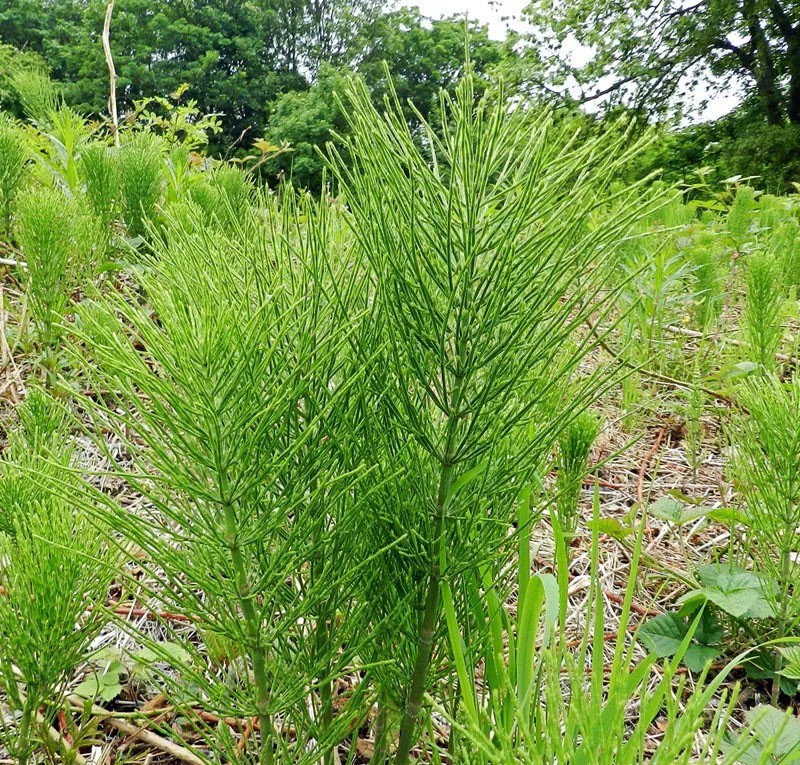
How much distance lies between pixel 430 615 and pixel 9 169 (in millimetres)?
1776

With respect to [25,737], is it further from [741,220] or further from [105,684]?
[741,220]

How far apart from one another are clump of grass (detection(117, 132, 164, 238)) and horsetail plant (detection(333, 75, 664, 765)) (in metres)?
1.44

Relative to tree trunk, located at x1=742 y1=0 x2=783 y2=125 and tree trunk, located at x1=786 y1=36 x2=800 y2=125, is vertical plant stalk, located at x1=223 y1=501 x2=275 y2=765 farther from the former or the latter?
tree trunk, located at x1=786 y1=36 x2=800 y2=125

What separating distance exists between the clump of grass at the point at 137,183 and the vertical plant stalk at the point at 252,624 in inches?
58.2

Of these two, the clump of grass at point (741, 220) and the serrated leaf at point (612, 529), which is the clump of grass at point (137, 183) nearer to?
the serrated leaf at point (612, 529)

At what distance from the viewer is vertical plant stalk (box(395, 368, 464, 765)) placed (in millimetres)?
579

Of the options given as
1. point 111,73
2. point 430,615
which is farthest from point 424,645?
point 111,73

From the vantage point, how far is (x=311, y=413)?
58 centimetres

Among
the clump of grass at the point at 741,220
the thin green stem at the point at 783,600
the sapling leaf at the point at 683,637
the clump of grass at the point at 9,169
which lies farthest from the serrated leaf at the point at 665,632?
the clump of grass at the point at 741,220

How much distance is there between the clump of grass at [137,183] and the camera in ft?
5.98

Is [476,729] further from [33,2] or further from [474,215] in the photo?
[33,2]

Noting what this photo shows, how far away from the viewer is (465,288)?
524 millimetres

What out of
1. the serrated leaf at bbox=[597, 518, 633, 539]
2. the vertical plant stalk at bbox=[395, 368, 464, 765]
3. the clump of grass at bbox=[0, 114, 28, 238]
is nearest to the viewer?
the vertical plant stalk at bbox=[395, 368, 464, 765]

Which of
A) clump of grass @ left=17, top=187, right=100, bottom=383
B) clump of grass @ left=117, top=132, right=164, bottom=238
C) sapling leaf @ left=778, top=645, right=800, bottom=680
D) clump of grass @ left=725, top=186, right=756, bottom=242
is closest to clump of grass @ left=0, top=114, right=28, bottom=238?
clump of grass @ left=117, top=132, right=164, bottom=238
